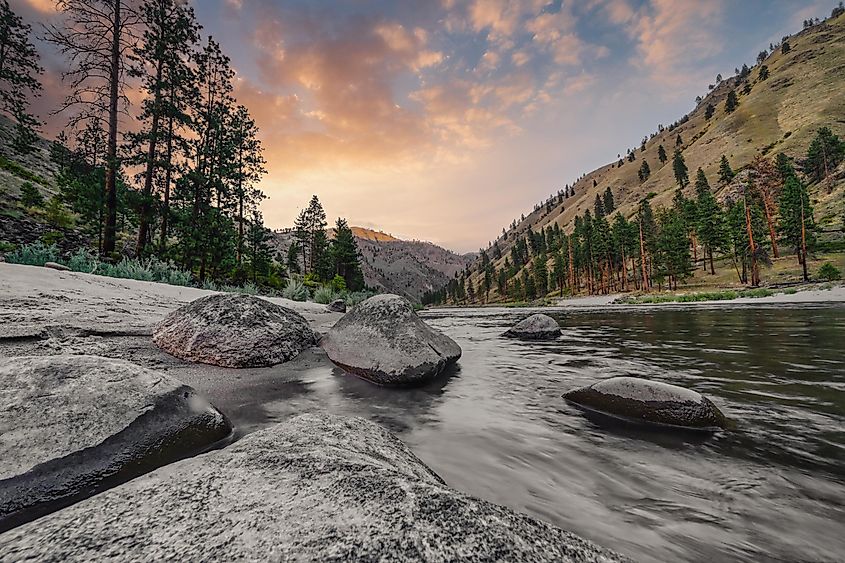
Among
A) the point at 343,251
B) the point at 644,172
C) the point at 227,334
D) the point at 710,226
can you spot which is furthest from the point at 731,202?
the point at 227,334

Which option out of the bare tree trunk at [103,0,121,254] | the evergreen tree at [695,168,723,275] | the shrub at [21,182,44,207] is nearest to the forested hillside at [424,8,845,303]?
the evergreen tree at [695,168,723,275]

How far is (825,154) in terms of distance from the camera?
62125mm

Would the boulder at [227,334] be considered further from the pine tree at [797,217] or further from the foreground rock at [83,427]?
the pine tree at [797,217]

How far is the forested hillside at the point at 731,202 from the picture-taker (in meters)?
41.2

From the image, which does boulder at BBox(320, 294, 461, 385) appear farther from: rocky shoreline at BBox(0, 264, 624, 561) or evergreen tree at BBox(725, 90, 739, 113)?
evergreen tree at BBox(725, 90, 739, 113)

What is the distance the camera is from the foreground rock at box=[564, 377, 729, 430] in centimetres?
336

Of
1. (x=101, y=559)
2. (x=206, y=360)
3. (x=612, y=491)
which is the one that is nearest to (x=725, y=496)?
(x=612, y=491)

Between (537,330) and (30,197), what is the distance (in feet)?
122

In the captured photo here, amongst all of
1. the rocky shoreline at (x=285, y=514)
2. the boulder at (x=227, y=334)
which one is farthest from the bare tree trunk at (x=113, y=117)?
the rocky shoreline at (x=285, y=514)

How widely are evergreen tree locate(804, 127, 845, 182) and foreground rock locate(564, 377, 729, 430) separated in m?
92.5

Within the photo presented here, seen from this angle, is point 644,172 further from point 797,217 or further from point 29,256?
point 29,256

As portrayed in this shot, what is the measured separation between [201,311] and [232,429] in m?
2.72

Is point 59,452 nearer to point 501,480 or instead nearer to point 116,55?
point 501,480

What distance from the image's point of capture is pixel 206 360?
453 cm
